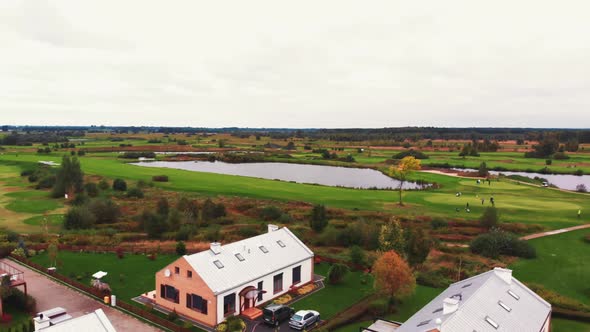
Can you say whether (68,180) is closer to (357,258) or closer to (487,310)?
(357,258)

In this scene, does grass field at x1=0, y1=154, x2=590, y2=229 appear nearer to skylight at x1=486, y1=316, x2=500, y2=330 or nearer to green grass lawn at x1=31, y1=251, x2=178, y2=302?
green grass lawn at x1=31, y1=251, x2=178, y2=302

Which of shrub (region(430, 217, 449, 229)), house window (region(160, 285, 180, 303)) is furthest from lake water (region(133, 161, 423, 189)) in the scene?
house window (region(160, 285, 180, 303))

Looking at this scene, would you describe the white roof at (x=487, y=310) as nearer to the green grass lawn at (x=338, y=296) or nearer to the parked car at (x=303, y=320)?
the parked car at (x=303, y=320)

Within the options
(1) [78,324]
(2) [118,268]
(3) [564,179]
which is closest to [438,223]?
(2) [118,268]

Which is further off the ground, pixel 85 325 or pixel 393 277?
pixel 85 325

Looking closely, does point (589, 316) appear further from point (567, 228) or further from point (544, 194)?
point (544, 194)

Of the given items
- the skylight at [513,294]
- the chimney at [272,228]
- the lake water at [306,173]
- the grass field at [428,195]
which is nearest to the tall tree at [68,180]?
the grass field at [428,195]

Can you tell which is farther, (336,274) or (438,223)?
(438,223)

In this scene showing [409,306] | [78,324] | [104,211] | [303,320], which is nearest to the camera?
[78,324]
